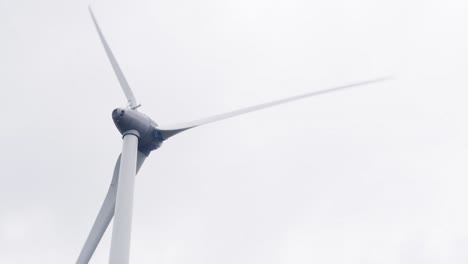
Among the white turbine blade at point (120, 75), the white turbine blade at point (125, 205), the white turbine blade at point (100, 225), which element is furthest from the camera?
the white turbine blade at point (120, 75)

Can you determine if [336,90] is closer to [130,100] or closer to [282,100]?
[282,100]

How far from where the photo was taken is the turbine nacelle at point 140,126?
23875 mm

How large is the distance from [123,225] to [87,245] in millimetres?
3060

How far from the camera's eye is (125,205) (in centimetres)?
2097

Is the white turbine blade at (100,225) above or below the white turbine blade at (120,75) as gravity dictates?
below

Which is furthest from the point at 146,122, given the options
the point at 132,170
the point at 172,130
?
the point at 132,170

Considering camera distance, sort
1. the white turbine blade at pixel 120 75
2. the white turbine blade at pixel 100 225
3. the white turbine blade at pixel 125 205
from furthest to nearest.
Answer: the white turbine blade at pixel 120 75, the white turbine blade at pixel 100 225, the white turbine blade at pixel 125 205

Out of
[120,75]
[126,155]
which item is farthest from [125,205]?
[120,75]

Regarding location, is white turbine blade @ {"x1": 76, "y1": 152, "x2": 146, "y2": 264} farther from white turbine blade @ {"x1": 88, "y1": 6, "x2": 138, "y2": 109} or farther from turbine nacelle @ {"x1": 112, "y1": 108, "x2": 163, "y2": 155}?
white turbine blade @ {"x1": 88, "y1": 6, "x2": 138, "y2": 109}

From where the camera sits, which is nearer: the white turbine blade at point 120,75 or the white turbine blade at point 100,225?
the white turbine blade at point 100,225

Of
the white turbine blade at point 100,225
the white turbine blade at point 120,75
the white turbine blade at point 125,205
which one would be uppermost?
the white turbine blade at point 120,75

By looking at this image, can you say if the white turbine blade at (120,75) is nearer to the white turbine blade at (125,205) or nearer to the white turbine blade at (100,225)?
the white turbine blade at (125,205)

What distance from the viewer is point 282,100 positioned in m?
24.9

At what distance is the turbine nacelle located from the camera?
78.3ft
